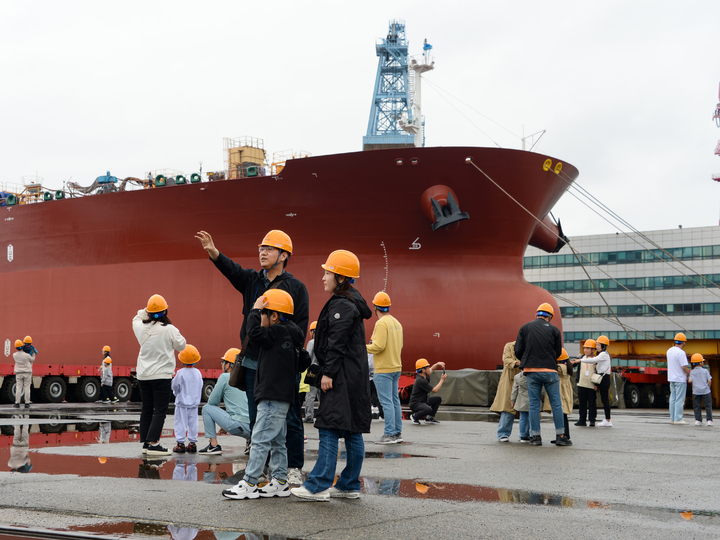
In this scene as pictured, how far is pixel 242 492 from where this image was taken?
16.1 ft

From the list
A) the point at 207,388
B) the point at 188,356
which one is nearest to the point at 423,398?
the point at 188,356

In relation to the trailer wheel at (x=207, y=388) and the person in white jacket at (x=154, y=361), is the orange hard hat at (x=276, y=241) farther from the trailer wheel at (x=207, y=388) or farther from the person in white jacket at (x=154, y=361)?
the trailer wheel at (x=207, y=388)

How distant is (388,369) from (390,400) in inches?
15.8

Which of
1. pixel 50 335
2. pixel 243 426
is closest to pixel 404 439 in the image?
pixel 243 426

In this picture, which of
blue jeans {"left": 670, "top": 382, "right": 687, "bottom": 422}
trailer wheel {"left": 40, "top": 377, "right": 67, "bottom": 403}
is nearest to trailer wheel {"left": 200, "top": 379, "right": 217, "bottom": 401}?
trailer wheel {"left": 40, "top": 377, "right": 67, "bottom": 403}

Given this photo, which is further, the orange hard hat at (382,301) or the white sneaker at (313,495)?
the orange hard hat at (382,301)

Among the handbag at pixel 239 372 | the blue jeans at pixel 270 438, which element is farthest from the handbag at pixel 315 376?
the handbag at pixel 239 372

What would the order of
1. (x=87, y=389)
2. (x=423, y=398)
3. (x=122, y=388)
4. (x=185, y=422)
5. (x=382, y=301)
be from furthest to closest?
(x=122, y=388), (x=87, y=389), (x=423, y=398), (x=382, y=301), (x=185, y=422)

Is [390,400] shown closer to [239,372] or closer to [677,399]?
[239,372]

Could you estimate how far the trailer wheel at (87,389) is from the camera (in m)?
20.0

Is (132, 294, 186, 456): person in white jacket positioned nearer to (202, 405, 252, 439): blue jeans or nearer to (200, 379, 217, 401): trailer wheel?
(202, 405, 252, 439): blue jeans

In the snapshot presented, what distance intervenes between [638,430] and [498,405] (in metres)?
3.74

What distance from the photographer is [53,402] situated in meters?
19.5

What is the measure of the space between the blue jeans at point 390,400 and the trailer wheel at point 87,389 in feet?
44.4
